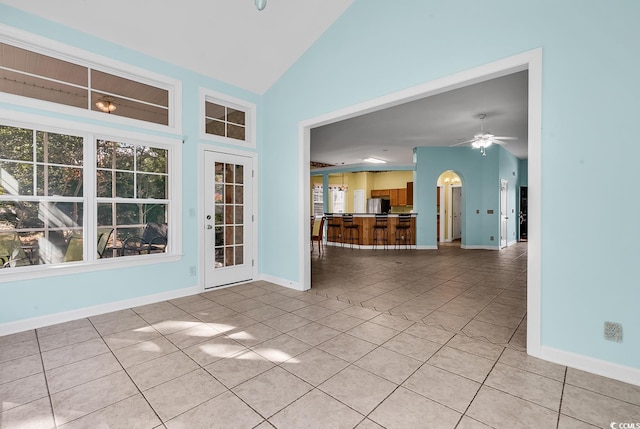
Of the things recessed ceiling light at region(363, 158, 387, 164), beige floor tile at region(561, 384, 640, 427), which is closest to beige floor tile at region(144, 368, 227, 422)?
beige floor tile at region(561, 384, 640, 427)

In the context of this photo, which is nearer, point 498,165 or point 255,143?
point 255,143

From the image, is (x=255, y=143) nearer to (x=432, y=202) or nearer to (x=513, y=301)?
(x=513, y=301)

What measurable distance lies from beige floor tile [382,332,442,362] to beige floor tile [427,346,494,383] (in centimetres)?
6

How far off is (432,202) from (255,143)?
5977 mm

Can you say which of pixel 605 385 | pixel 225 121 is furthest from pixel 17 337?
pixel 605 385

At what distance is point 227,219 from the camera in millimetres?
4695

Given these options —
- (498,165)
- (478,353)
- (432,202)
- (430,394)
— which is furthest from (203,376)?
(498,165)

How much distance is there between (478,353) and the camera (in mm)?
2559

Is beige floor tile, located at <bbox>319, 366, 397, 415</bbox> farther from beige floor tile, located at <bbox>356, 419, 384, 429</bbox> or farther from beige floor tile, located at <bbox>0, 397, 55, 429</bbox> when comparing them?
beige floor tile, located at <bbox>0, 397, 55, 429</bbox>

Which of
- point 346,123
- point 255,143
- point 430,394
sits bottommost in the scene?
point 430,394

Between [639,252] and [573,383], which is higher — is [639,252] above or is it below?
above

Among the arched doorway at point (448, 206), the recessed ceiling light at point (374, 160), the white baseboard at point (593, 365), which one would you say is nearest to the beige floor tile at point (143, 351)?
the white baseboard at point (593, 365)

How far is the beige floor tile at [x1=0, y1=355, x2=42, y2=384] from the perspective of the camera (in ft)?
7.26

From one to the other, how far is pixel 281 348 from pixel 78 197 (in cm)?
276
